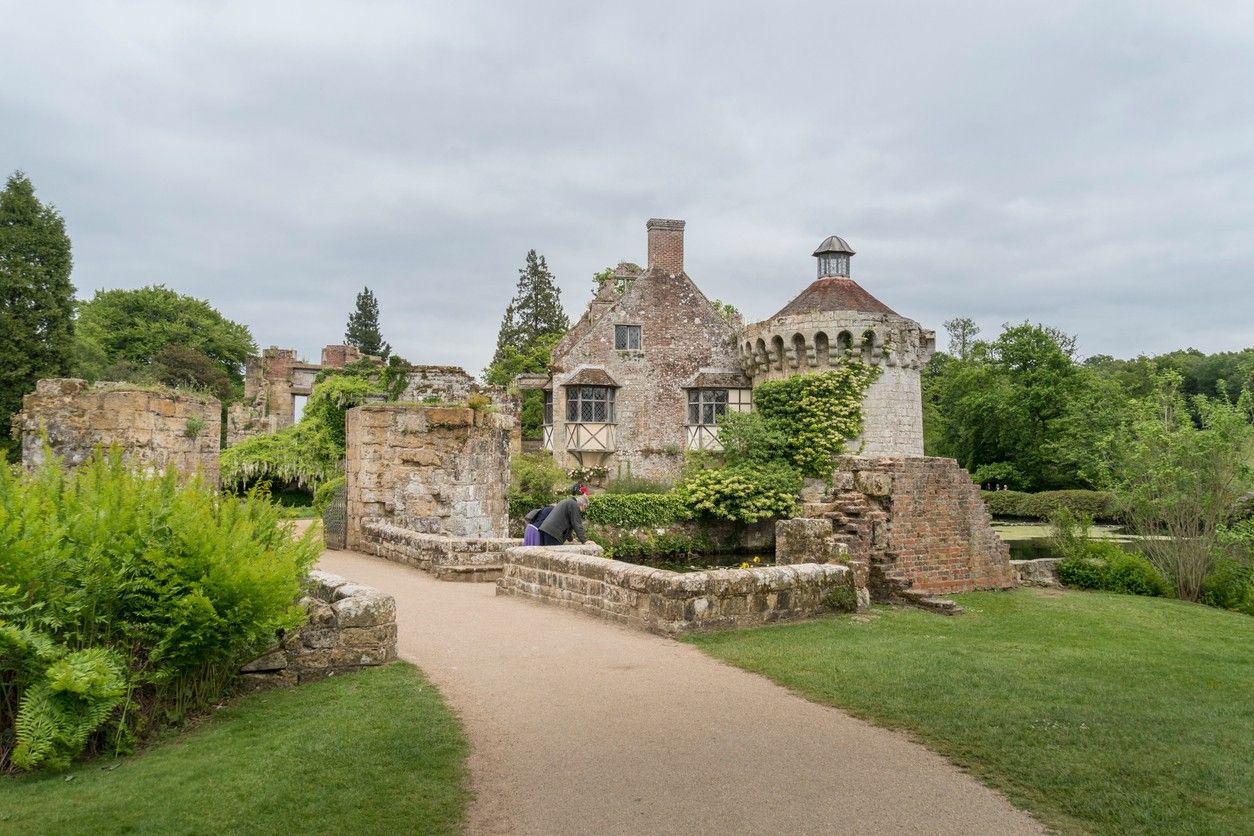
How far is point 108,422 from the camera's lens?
42.5 ft

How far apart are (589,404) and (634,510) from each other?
8015mm

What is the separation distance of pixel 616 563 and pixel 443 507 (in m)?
6.26

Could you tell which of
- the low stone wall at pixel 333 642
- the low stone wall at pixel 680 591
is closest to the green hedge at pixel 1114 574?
the low stone wall at pixel 680 591

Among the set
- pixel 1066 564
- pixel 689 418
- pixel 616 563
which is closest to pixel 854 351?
pixel 689 418

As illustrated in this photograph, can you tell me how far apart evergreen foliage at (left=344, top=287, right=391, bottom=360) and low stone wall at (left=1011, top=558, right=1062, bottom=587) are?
52.5 meters

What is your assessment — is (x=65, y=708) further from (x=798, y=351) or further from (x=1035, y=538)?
(x=798, y=351)

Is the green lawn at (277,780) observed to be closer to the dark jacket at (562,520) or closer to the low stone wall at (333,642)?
the low stone wall at (333,642)

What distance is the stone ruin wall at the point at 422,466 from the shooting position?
14852 mm

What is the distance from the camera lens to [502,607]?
996 centimetres

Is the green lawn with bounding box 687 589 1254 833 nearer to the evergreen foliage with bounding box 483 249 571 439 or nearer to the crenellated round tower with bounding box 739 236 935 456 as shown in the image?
the crenellated round tower with bounding box 739 236 935 456

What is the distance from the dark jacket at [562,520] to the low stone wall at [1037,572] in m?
8.24

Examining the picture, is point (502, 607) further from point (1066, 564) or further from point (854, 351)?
point (854, 351)

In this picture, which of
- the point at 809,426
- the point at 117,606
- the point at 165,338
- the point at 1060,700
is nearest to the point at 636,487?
the point at 809,426

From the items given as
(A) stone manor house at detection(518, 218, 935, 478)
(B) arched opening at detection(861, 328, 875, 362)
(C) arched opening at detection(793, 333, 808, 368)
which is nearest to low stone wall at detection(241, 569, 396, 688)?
(B) arched opening at detection(861, 328, 875, 362)
